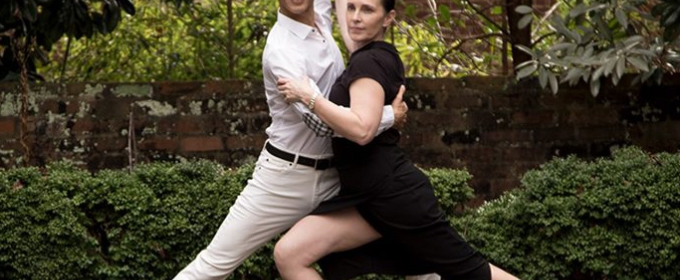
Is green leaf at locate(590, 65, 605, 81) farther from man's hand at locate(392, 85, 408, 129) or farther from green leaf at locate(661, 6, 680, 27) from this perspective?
man's hand at locate(392, 85, 408, 129)

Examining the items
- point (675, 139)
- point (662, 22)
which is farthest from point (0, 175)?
point (675, 139)

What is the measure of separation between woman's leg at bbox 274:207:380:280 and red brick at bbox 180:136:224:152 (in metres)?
2.91

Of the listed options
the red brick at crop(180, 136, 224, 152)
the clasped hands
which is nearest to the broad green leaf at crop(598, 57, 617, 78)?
the red brick at crop(180, 136, 224, 152)

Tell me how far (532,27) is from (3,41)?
3.69 m

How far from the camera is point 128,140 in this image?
8.02 m

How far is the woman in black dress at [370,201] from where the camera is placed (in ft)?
16.2

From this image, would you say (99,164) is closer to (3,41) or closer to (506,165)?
(3,41)

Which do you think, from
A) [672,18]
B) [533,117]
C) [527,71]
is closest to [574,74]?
[527,71]

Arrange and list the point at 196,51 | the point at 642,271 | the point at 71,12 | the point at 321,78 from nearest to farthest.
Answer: the point at 321,78 → the point at 642,271 → the point at 71,12 → the point at 196,51

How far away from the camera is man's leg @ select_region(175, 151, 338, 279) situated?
5238 millimetres

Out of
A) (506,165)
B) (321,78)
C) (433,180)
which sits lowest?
(506,165)

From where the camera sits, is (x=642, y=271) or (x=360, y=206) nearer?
(x=360, y=206)

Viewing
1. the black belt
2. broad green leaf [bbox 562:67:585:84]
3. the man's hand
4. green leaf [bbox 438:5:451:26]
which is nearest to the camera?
the man's hand

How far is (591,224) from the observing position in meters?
6.68
